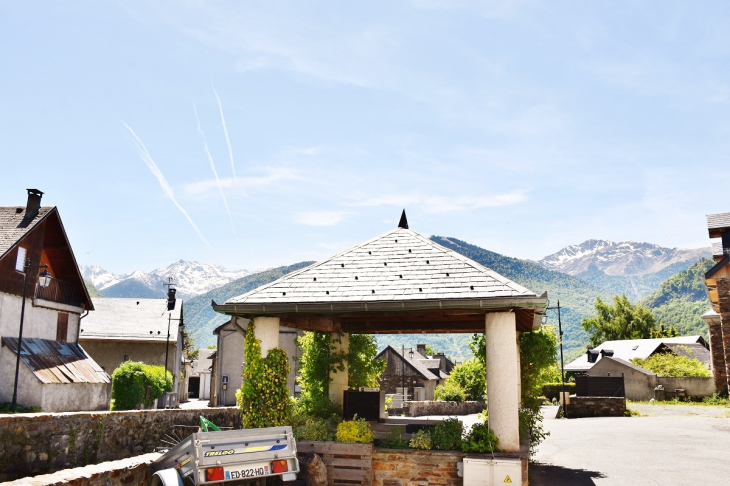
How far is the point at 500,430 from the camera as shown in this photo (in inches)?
420

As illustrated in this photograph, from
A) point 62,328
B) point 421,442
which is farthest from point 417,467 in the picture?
point 62,328

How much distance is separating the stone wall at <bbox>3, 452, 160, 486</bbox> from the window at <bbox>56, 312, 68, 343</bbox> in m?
22.0

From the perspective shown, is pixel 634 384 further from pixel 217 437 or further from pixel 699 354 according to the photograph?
pixel 217 437

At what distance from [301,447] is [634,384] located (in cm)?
4572

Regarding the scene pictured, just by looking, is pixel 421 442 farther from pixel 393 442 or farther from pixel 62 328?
pixel 62 328

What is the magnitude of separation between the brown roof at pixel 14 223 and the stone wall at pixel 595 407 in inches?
1147

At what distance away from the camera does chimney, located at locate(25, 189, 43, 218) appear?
28302 mm

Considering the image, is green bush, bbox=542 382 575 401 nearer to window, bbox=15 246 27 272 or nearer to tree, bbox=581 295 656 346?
A: tree, bbox=581 295 656 346

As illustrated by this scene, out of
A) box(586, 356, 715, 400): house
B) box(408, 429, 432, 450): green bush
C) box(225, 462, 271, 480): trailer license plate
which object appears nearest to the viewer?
box(225, 462, 271, 480): trailer license plate

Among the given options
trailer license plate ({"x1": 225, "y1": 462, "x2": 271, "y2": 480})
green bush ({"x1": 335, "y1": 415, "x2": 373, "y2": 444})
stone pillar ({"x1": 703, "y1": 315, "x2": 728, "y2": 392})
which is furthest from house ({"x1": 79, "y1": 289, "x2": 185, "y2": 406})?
stone pillar ({"x1": 703, "y1": 315, "x2": 728, "y2": 392})

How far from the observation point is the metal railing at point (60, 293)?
2873 centimetres

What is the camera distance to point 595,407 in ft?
112

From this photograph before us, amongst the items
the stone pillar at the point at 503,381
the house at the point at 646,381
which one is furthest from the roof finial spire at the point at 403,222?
the house at the point at 646,381

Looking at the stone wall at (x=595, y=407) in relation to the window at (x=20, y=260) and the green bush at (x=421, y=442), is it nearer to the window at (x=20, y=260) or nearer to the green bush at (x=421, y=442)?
the green bush at (x=421, y=442)
